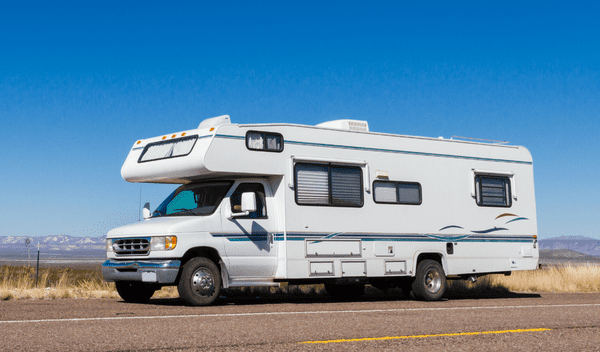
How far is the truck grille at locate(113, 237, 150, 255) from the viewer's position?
36.9 ft

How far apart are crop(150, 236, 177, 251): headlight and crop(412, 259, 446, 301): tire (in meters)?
5.21

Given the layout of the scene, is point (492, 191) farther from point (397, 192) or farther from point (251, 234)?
point (251, 234)

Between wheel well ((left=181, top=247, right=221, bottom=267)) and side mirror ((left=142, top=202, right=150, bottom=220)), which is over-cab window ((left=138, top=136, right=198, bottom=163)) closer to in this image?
side mirror ((left=142, top=202, right=150, bottom=220))

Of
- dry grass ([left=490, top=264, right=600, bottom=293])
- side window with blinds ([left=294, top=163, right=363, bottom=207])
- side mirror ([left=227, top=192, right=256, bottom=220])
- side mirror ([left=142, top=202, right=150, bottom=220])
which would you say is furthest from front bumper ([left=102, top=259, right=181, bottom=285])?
dry grass ([left=490, top=264, right=600, bottom=293])

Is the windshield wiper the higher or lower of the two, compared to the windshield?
lower

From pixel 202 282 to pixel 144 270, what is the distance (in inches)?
36.9

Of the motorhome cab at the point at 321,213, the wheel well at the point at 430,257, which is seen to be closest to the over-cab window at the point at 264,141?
the motorhome cab at the point at 321,213

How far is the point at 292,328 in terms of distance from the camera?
809cm

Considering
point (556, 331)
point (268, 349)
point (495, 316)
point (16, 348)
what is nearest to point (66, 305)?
point (16, 348)

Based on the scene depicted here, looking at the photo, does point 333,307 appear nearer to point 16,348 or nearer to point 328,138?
point 328,138

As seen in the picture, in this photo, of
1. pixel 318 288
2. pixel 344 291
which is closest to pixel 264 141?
pixel 344 291

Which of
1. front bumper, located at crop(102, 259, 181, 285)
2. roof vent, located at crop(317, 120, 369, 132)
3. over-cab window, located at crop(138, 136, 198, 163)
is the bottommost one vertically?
front bumper, located at crop(102, 259, 181, 285)

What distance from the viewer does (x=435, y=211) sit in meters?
14.2

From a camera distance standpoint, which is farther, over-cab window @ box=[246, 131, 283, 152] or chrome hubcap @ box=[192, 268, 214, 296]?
over-cab window @ box=[246, 131, 283, 152]
